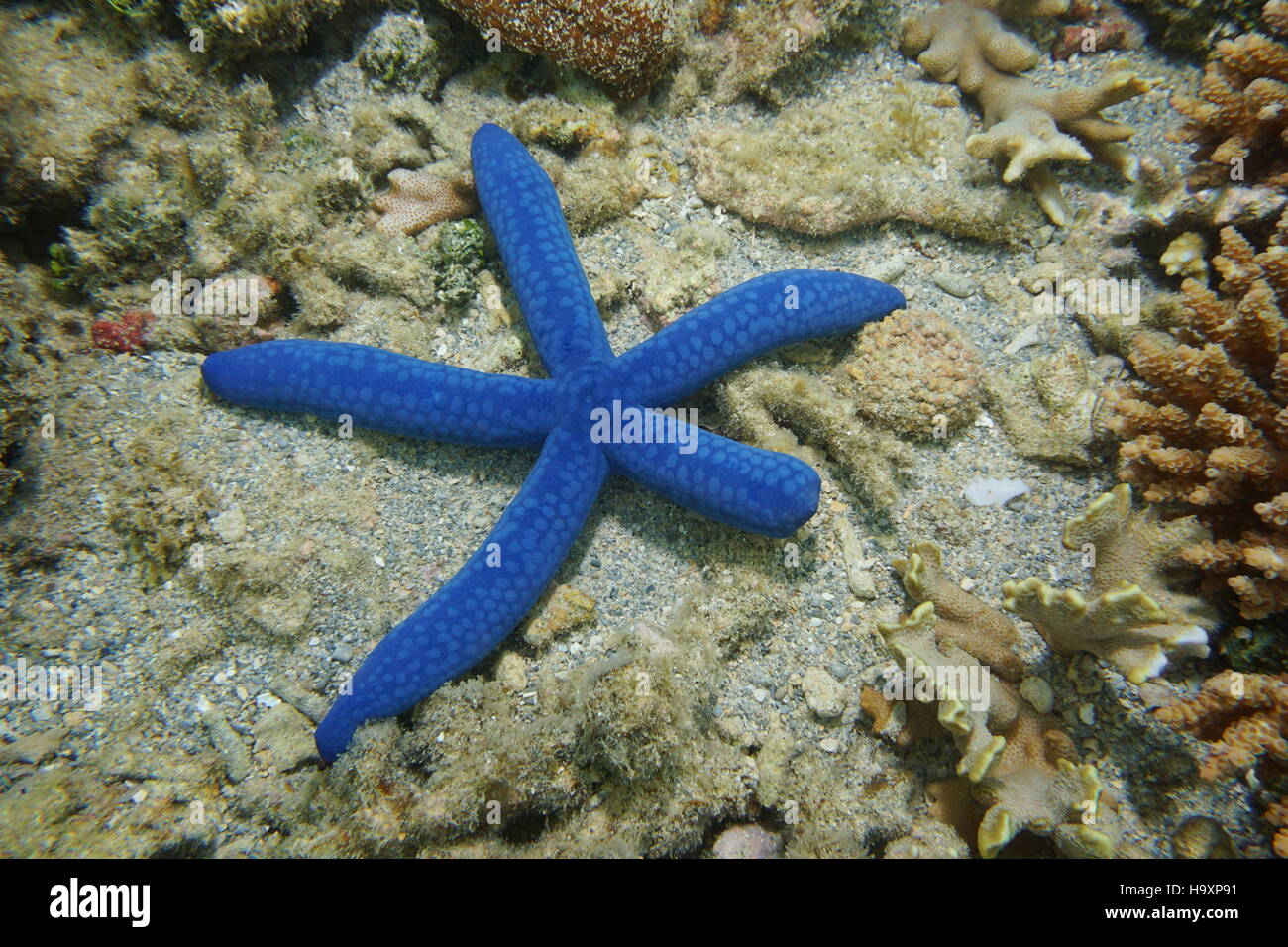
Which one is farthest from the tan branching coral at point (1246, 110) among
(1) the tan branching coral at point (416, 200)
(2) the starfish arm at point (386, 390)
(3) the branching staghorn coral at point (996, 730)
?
(1) the tan branching coral at point (416, 200)

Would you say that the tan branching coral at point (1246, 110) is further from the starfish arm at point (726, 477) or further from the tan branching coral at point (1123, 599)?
the starfish arm at point (726, 477)

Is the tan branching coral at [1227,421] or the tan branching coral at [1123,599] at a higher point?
the tan branching coral at [1227,421]

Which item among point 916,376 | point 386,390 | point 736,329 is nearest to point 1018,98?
point 916,376

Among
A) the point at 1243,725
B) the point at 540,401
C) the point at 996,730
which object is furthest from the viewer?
the point at 540,401

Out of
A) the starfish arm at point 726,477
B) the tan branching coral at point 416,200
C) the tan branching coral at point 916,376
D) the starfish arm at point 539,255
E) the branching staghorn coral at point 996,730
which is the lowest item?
the branching staghorn coral at point 996,730

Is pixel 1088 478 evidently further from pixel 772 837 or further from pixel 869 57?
pixel 869 57

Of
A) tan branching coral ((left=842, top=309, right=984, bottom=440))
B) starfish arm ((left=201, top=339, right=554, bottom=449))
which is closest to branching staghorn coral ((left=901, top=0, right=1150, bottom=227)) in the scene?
tan branching coral ((left=842, top=309, right=984, bottom=440))

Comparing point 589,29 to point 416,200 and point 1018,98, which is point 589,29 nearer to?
point 416,200

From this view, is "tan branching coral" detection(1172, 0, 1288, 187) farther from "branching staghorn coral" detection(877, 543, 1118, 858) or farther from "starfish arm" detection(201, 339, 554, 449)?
"starfish arm" detection(201, 339, 554, 449)
